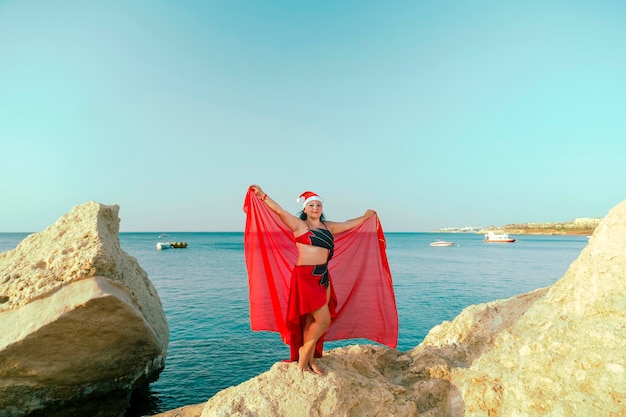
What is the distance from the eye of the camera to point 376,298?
18.5ft

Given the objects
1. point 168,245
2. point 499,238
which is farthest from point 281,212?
point 499,238

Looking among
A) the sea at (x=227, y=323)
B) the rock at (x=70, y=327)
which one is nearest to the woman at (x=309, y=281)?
the rock at (x=70, y=327)

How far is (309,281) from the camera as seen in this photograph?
177 inches

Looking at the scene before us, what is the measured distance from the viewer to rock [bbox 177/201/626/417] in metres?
3.30

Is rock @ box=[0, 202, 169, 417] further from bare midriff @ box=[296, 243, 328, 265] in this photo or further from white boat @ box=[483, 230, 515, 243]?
white boat @ box=[483, 230, 515, 243]

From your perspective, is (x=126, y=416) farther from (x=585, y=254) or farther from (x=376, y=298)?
(x=585, y=254)

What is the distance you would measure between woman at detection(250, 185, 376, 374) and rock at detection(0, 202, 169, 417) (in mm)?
2557

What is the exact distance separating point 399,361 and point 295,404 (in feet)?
7.03

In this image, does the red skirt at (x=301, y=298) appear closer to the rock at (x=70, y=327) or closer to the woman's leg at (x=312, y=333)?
the woman's leg at (x=312, y=333)

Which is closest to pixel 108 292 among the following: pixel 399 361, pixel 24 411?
pixel 24 411

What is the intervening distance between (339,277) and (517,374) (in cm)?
268

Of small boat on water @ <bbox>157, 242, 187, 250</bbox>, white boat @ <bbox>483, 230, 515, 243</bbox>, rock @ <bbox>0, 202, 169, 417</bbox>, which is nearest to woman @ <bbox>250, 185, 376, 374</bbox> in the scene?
rock @ <bbox>0, 202, 169, 417</bbox>

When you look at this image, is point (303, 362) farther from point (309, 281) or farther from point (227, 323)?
point (227, 323)

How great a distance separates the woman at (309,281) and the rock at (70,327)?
2.56m
